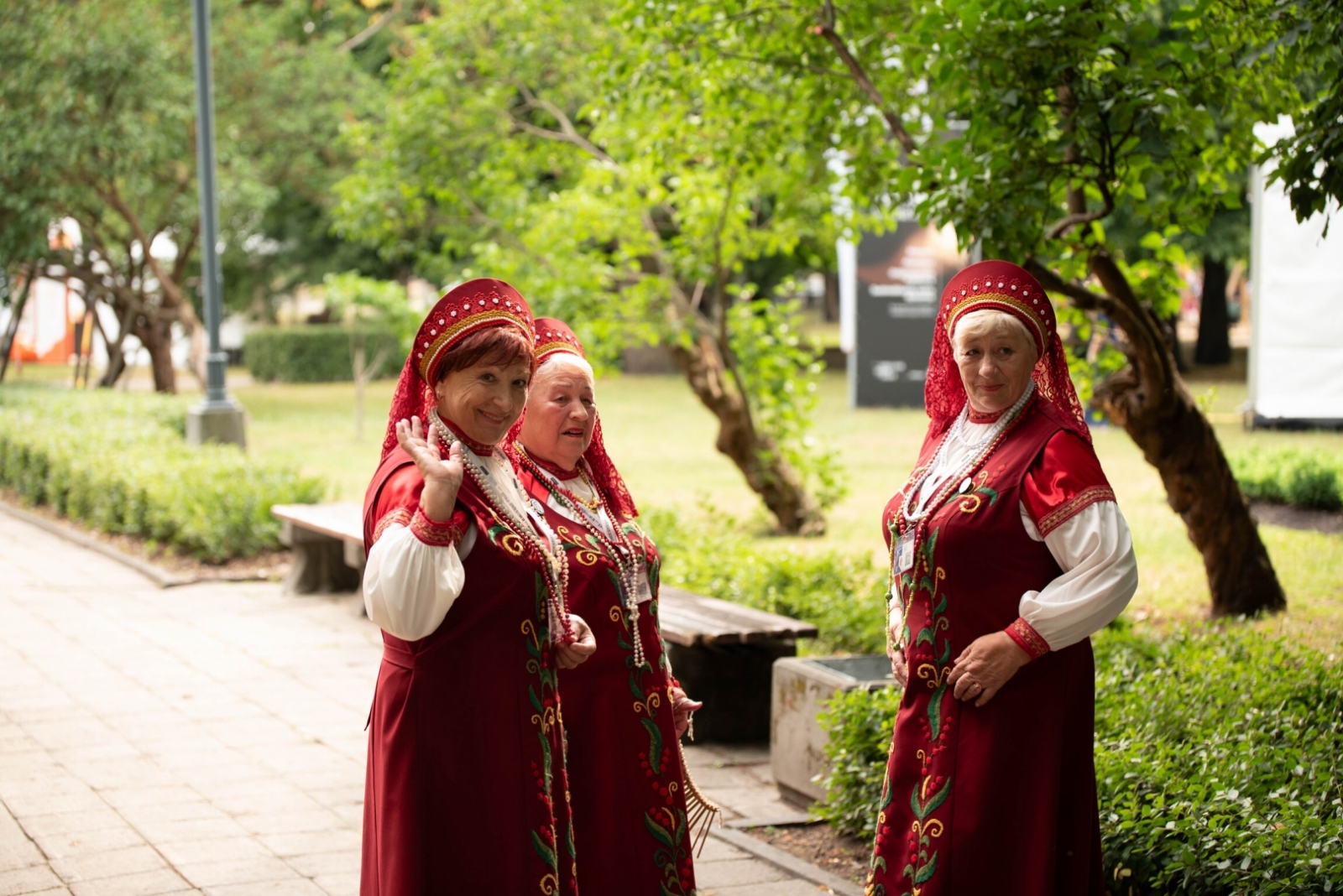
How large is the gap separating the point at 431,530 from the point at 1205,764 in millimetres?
2424

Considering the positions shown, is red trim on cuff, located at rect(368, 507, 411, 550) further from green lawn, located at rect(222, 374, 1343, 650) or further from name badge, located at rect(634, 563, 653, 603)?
green lawn, located at rect(222, 374, 1343, 650)

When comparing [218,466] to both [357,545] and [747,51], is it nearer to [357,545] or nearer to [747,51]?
[357,545]

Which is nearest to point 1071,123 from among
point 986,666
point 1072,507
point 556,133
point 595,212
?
point 1072,507

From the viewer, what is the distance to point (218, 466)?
37.4 feet

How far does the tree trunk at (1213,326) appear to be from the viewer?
29.9 m

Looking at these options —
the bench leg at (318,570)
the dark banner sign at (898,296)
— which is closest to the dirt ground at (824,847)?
the bench leg at (318,570)

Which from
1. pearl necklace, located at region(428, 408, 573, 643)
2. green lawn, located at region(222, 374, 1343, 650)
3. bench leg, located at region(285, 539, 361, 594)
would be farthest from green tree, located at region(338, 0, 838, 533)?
pearl necklace, located at region(428, 408, 573, 643)

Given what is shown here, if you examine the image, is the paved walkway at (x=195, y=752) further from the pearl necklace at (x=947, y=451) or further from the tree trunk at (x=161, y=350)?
the tree trunk at (x=161, y=350)

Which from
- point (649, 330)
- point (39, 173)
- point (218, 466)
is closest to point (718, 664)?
point (649, 330)

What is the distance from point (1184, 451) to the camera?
758 centimetres

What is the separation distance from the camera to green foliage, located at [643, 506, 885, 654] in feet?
22.2

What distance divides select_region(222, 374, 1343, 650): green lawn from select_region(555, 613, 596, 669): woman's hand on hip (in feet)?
15.2

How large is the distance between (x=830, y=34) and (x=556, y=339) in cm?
376

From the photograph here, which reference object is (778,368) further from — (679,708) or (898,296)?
(898,296)
